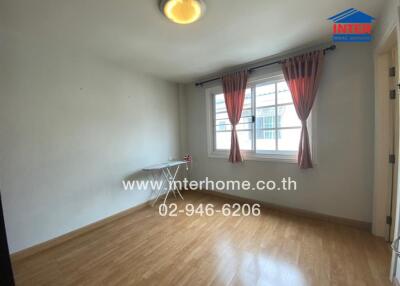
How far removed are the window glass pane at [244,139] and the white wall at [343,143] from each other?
2.19ft

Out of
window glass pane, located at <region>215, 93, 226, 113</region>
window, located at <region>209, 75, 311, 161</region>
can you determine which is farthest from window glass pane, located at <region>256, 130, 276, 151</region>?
window glass pane, located at <region>215, 93, 226, 113</region>

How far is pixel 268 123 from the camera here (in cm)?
283

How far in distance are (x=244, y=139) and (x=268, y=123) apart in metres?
0.50

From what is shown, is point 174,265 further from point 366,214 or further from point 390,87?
point 390,87

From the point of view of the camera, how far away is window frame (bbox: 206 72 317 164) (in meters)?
2.41

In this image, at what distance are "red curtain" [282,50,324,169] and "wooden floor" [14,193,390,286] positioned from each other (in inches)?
37.5

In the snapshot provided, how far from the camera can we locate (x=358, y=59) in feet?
6.82

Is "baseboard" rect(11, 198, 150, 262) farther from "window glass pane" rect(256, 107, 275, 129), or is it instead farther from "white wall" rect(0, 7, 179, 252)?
"window glass pane" rect(256, 107, 275, 129)

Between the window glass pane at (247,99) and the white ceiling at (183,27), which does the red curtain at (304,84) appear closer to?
the white ceiling at (183,27)

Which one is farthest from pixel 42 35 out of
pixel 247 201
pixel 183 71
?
pixel 247 201

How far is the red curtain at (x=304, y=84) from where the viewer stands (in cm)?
228

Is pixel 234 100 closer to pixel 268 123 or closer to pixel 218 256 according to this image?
pixel 268 123

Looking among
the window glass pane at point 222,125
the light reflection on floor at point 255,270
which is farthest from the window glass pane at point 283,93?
the light reflection on floor at point 255,270

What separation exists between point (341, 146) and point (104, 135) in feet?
10.6
